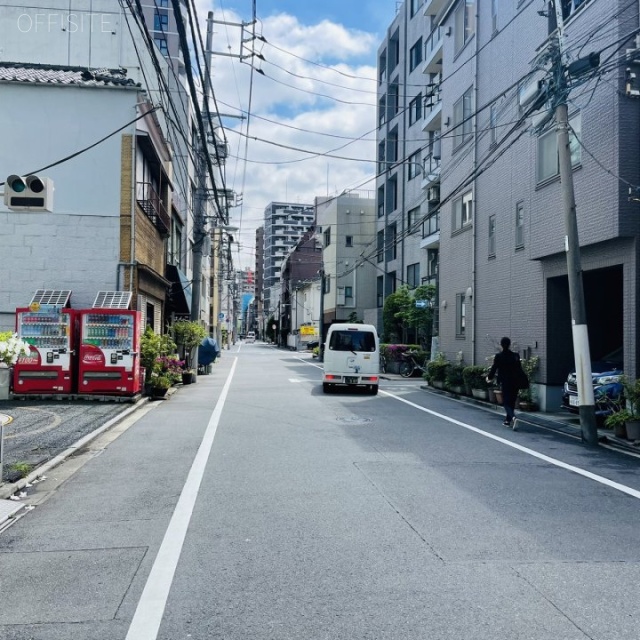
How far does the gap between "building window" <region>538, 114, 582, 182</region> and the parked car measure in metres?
4.67

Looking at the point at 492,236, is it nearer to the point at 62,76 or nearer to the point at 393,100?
the point at 62,76

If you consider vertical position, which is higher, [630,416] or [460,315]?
[460,315]

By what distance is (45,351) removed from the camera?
15.4 m

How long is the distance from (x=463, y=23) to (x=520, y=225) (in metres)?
9.73

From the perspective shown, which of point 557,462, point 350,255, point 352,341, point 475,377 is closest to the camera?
point 557,462

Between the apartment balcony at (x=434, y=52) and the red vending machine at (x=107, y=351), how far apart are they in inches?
918

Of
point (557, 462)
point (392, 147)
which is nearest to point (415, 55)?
point (392, 147)

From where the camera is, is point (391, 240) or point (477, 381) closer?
point (477, 381)

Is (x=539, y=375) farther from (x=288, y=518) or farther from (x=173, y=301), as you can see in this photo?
(x=173, y=301)

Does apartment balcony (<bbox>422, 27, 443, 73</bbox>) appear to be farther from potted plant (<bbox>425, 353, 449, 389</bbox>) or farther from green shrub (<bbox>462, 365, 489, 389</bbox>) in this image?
green shrub (<bbox>462, 365, 489, 389</bbox>)

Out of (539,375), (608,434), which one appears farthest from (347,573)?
(539,375)

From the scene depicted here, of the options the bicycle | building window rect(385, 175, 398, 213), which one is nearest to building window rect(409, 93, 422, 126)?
building window rect(385, 175, 398, 213)

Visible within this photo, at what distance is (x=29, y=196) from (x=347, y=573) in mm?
7052

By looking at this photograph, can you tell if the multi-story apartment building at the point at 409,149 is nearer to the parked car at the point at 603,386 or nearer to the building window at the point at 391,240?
the building window at the point at 391,240
